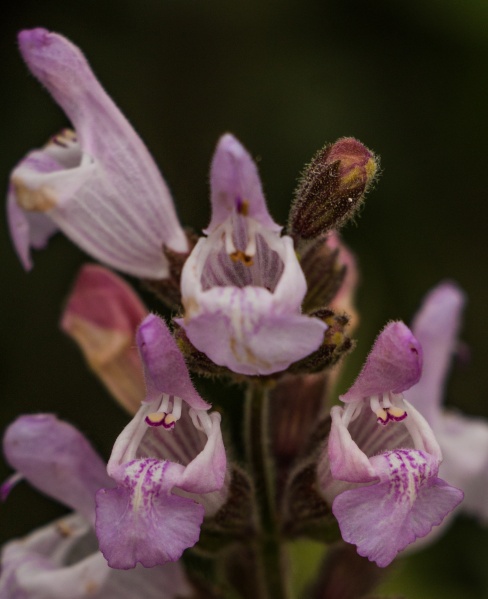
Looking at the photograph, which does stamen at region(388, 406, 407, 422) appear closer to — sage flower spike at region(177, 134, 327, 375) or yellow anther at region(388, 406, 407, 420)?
yellow anther at region(388, 406, 407, 420)

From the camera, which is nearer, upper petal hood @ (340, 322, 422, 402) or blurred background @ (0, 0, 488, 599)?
upper petal hood @ (340, 322, 422, 402)

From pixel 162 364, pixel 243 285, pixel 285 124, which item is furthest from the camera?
pixel 285 124

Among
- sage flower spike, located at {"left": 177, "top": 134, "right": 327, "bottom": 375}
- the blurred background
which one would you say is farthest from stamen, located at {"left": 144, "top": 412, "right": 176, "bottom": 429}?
the blurred background

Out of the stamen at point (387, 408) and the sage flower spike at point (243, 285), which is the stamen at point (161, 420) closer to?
the sage flower spike at point (243, 285)

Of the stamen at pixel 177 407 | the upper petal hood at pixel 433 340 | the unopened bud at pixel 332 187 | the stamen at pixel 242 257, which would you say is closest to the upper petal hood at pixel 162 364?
the stamen at pixel 177 407

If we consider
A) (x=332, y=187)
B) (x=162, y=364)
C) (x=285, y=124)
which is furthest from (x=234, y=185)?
(x=285, y=124)

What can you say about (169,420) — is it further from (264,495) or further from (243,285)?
(264,495)
